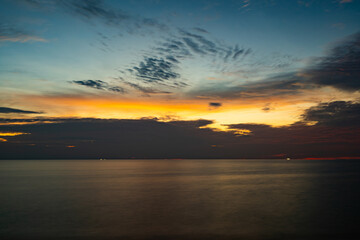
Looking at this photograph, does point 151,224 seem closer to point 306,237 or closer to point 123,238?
point 123,238

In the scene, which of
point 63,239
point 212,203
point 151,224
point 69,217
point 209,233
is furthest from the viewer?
point 212,203

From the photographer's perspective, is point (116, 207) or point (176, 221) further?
point (116, 207)

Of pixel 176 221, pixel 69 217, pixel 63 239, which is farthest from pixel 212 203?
pixel 63 239

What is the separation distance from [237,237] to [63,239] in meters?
11.8

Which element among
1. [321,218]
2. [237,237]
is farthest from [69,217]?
[321,218]

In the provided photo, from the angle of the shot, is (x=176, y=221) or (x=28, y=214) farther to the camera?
(x=28, y=214)

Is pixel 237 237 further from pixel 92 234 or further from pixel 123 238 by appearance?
pixel 92 234

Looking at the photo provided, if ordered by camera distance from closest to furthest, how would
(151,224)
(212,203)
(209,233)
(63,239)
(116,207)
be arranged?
1. (63,239)
2. (209,233)
3. (151,224)
4. (116,207)
5. (212,203)

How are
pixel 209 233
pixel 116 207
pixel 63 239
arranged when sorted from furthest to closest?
pixel 116 207, pixel 209 233, pixel 63 239

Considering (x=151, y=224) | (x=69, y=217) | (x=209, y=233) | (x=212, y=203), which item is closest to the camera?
(x=209, y=233)

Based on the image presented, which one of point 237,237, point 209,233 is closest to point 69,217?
point 209,233

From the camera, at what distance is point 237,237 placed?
19.6m

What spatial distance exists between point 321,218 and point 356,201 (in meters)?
13.2

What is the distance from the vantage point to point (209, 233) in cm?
2047
